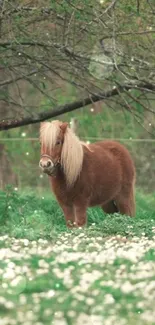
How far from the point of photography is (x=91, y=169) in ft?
37.0

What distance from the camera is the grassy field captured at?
585cm

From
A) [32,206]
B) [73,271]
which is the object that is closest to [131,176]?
[32,206]

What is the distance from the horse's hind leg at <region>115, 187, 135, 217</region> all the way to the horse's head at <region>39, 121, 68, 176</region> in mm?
1962

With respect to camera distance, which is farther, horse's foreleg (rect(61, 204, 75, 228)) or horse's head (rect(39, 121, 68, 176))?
horse's foreleg (rect(61, 204, 75, 228))

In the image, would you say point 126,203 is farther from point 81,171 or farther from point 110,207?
point 81,171

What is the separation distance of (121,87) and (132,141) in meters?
8.59

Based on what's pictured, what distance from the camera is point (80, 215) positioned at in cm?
1095

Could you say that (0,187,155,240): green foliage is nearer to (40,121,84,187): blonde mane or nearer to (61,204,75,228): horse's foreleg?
(61,204,75,228): horse's foreleg

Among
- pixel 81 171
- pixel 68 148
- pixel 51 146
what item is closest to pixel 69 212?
pixel 81 171

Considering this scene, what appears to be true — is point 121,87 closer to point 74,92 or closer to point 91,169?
point 91,169

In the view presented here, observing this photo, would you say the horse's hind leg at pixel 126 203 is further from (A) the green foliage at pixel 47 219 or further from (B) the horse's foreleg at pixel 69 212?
(B) the horse's foreleg at pixel 69 212

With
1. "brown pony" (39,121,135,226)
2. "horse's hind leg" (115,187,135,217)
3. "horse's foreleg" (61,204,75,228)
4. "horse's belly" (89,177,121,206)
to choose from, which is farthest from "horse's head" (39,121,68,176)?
"horse's hind leg" (115,187,135,217)

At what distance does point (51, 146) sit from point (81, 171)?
736 millimetres

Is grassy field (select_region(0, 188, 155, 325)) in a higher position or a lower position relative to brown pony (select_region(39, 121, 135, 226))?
lower
